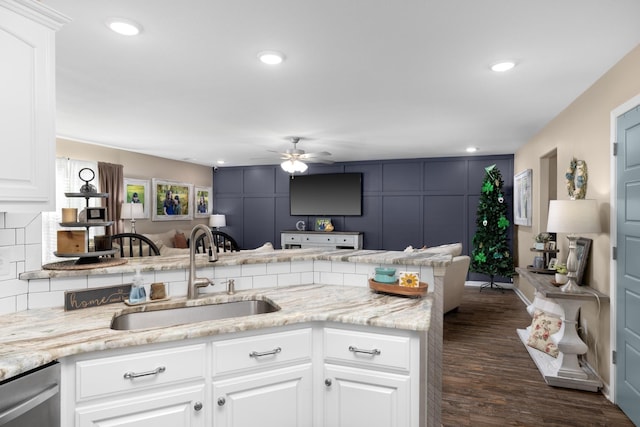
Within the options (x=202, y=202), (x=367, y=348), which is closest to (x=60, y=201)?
(x=202, y=202)

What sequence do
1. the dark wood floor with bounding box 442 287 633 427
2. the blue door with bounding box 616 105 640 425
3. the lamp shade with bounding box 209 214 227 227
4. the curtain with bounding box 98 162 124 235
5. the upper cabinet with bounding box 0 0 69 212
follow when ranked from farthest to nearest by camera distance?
the lamp shade with bounding box 209 214 227 227, the curtain with bounding box 98 162 124 235, the dark wood floor with bounding box 442 287 633 427, the blue door with bounding box 616 105 640 425, the upper cabinet with bounding box 0 0 69 212

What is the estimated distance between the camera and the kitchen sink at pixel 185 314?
186 cm

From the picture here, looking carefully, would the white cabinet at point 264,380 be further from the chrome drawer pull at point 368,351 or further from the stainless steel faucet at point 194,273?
the stainless steel faucet at point 194,273

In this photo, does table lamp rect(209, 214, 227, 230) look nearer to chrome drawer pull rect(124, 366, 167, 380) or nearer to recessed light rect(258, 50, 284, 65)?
recessed light rect(258, 50, 284, 65)

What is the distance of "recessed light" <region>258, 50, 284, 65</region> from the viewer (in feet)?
8.43

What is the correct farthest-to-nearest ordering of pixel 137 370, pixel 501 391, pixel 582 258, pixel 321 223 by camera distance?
pixel 321 223
pixel 582 258
pixel 501 391
pixel 137 370

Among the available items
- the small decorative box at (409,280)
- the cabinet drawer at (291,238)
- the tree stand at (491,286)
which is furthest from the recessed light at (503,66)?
the cabinet drawer at (291,238)

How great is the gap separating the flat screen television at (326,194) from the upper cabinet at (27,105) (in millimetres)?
6689

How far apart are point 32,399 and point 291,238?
7197mm

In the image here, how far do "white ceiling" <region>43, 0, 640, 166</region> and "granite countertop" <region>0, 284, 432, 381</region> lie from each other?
60.9 inches

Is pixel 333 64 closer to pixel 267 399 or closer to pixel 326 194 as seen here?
pixel 267 399

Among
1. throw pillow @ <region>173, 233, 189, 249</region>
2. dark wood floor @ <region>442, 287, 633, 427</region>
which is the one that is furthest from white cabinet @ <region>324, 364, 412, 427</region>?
throw pillow @ <region>173, 233, 189, 249</region>

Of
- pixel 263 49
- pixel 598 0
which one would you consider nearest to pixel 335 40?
pixel 263 49

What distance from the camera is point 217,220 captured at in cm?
875
